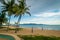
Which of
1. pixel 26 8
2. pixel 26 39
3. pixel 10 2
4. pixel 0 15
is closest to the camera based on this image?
pixel 26 39

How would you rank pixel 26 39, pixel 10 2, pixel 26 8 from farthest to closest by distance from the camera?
pixel 26 8, pixel 10 2, pixel 26 39

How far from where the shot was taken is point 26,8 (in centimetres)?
3294

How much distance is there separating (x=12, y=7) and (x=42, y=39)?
14510mm

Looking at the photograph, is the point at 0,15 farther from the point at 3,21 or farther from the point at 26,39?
the point at 26,39

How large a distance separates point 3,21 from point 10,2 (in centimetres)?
1397

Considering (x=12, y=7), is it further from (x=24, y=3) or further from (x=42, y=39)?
(x=42, y=39)

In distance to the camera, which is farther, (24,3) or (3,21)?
(3,21)

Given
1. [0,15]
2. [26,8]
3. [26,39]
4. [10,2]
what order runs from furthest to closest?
[0,15] < [26,8] < [10,2] < [26,39]

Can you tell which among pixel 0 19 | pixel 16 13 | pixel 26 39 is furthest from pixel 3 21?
pixel 26 39

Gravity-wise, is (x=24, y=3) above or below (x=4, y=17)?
above

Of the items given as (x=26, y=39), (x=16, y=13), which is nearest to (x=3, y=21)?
(x=16, y=13)

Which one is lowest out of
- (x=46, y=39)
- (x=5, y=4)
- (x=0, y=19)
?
(x=46, y=39)

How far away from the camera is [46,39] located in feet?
61.6

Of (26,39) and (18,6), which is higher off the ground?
(18,6)
